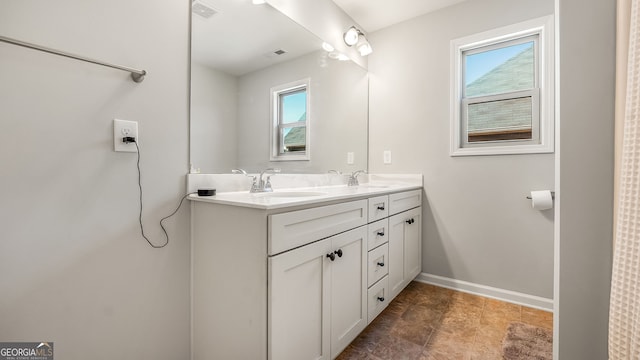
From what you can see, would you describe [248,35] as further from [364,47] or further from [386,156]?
[386,156]

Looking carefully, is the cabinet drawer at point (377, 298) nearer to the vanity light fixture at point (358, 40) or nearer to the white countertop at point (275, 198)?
the white countertop at point (275, 198)

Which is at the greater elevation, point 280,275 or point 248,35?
point 248,35

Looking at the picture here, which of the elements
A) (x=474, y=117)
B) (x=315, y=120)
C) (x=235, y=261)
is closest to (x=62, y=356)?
(x=235, y=261)

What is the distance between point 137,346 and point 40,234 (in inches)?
22.9

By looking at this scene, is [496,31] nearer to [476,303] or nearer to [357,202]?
[357,202]

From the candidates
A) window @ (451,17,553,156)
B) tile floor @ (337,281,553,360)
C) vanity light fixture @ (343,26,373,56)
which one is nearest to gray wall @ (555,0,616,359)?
tile floor @ (337,281,553,360)

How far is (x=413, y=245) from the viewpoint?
2166 mm

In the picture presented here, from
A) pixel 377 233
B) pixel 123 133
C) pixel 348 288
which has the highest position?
pixel 123 133

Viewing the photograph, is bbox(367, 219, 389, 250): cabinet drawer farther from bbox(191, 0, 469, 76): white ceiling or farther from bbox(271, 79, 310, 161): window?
bbox(191, 0, 469, 76): white ceiling

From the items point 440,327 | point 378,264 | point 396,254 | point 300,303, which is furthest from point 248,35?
point 440,327

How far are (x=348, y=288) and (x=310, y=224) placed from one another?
46 centimetres

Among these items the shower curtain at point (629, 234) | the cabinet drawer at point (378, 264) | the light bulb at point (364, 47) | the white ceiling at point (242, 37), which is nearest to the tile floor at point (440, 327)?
the cabinet drawer at point (378, 264)

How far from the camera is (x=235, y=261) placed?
107 centimetres

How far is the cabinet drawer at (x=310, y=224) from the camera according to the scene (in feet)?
3.26
